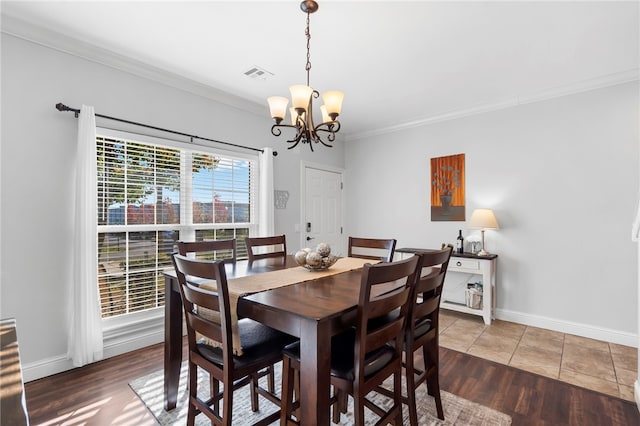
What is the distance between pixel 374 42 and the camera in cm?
246

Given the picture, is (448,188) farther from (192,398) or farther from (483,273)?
(192,398)

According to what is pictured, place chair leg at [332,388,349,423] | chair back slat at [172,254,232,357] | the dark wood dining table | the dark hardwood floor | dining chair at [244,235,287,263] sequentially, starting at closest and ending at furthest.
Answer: the dark wood dining table, chair back slat at [172,254,232,357], chair leg at [332,388,349,423], the dark hardwood floor, dining chair at [244,235,287,263]

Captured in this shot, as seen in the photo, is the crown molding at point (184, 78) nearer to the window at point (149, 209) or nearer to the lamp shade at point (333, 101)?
the window at point (149, 209)

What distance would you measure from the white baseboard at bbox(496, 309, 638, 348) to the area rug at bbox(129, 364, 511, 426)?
198 cm

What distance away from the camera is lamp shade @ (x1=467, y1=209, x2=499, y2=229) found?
3.49m

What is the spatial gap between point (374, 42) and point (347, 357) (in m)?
2.27

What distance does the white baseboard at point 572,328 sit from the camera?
9.82 ft

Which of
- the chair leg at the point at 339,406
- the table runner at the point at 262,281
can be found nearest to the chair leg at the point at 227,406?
the table runner at the point at 262,281

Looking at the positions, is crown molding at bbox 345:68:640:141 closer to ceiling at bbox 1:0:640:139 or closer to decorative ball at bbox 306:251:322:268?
ceiling at bbox 1:0:640:139

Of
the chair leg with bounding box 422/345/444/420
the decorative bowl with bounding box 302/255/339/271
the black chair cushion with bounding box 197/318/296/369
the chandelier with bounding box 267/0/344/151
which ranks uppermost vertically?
the chandelier with bounding box 267/0/344/151

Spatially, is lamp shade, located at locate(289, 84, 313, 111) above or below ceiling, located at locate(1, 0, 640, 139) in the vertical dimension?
below

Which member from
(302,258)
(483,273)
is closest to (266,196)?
(302,258)

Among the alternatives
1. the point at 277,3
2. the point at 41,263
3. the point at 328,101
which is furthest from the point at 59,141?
the point at 328,101

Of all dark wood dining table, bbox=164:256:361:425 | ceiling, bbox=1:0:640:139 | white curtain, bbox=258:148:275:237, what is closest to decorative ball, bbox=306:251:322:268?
dark wood dining table, bbox=164:256:361:425
